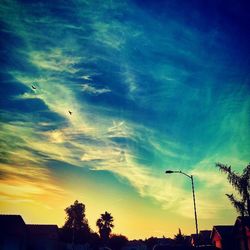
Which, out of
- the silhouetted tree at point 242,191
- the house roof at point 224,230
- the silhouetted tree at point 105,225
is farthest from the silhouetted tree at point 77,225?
the silhouetted tree at point 242,191

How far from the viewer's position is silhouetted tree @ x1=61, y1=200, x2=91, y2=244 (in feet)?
249

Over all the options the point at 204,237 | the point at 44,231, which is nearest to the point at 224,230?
the point at 204,237

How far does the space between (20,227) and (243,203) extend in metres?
39.1

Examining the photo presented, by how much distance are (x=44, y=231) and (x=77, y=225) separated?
108 feet

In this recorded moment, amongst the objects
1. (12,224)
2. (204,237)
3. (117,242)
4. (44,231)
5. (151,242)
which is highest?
(12,224)

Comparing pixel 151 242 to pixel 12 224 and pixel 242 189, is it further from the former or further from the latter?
pixel 242 189

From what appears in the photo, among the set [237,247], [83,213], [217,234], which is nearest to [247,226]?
[237,247]

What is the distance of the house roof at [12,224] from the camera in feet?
159

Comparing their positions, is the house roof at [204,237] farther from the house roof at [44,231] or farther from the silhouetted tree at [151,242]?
the house roof at [44,231]

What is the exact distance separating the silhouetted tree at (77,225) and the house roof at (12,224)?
25.7 metres

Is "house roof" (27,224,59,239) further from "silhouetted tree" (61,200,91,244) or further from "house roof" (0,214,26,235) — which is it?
"silhouetted tree" (61,200,91,244)

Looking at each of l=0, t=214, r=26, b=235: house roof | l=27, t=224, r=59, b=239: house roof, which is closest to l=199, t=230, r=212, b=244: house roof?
l=27, t=224, r=59, b=239: house roof

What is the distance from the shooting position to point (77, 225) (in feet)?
291

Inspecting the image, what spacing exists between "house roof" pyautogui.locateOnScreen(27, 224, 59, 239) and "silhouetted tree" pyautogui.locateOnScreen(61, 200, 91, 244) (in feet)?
51.8
